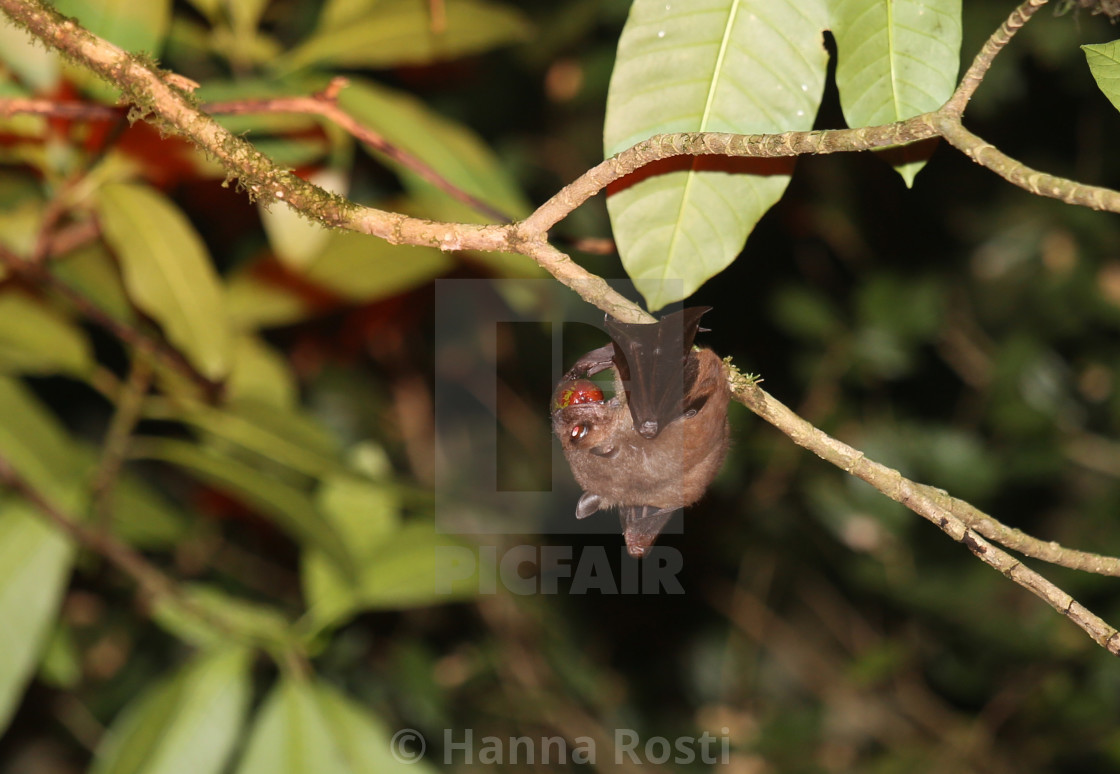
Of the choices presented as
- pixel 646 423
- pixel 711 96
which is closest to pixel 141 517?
pixel 646 423

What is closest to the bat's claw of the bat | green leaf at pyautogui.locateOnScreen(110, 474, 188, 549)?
the bat

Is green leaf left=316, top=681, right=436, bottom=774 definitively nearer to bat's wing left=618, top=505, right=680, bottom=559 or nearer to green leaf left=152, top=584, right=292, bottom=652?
green leaf left=152, top=584, right=292, bottom=652

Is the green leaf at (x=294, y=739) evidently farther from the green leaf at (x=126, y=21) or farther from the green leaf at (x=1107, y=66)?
the green leaf at (x=1107, y=66)

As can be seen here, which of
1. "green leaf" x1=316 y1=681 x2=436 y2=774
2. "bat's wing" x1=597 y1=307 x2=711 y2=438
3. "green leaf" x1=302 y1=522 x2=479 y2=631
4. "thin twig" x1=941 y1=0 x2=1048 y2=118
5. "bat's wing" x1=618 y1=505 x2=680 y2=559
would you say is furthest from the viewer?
"green leaf" x1=302 y1=522 x2=479 y2=631

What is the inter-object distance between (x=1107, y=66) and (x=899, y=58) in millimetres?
297

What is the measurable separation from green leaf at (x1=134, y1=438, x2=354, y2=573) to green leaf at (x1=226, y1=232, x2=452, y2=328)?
1.80ft

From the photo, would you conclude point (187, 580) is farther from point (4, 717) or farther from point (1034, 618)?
point (1034, 618)

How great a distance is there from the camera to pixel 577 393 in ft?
6.98

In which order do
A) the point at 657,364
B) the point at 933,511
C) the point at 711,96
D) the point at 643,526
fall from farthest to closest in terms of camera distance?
the point at 643,526, the point at 657,364, the point at 711,96, the point at 933,511

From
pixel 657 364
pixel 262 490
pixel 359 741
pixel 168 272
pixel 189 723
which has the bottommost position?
pixel 359 741

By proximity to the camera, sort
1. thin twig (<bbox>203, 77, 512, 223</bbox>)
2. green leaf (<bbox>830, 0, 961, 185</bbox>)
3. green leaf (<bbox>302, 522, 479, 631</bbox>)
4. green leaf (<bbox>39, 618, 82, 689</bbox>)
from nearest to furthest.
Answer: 1. green leaf (<bbox>830, 0, 961, 185</bbox>)
2. thin twig (<bbox>203, 77, 512, 223</bbox>)
3. green leaf (<bbox>302, 522, 479, 631</bbox>)
4. green leaf (<bbox>39, 618, 82, 689</bbox>)

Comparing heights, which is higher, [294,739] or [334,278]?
Answer: [334,278]

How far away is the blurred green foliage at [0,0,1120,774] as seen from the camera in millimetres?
2467

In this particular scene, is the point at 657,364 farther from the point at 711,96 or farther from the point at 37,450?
the point at 37,450
